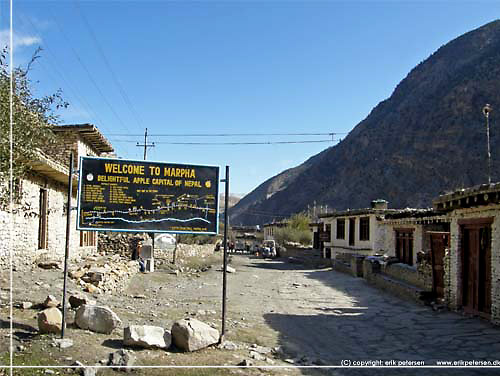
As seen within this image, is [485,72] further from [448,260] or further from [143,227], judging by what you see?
[143,227]

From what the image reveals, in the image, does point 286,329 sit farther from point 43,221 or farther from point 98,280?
point 43,221

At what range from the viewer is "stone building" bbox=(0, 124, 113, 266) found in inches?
579

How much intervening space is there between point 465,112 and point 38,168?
7343 centimetres

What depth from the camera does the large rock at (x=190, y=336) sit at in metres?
8.24

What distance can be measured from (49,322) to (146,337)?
1.73m

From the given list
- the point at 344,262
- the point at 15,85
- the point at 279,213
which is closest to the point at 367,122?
the point at 279,213

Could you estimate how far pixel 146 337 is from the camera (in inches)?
319

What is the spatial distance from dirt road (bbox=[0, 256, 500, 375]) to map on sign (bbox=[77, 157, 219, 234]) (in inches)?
80.8

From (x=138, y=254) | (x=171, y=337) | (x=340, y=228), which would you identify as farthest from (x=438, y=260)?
(x=340, y=228)

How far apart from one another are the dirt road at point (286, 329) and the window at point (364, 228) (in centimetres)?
1360

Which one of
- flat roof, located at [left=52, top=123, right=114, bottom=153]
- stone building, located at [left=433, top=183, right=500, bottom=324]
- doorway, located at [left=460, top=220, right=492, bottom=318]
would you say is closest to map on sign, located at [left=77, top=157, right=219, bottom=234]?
stone building, located at [left=433, top=183, right=500, bottom=324]

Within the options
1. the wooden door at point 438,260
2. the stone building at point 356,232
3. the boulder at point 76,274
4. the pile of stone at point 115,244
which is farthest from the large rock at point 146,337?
the stone building at point 356,232

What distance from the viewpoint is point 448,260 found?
608 inches

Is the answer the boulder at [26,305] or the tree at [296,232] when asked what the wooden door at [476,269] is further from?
the tree at [296,232]
